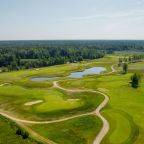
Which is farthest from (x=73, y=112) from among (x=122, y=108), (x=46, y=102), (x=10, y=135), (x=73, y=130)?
(x=10, y=135)

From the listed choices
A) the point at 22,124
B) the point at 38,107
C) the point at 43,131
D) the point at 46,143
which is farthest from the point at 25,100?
the point at 46,143

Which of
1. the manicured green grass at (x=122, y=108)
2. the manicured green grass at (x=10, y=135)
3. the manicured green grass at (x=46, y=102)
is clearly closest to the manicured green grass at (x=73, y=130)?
the manicured green grass at (x=122, y=108)

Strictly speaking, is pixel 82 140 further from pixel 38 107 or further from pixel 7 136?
pixel 38 107

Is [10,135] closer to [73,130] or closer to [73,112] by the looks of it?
[73,130]

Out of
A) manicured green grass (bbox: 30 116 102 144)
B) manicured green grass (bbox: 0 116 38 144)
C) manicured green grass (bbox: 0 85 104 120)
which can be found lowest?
manicured green grass (bbox: 30 116 102 144)

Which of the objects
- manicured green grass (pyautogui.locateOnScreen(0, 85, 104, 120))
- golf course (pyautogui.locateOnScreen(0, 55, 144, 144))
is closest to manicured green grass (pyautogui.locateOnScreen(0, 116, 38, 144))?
golf course (pyautogui.locateOnScreen(0, 55, 144, 144))

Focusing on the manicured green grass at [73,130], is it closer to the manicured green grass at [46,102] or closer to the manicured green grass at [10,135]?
the manicured green grass at [10,135]

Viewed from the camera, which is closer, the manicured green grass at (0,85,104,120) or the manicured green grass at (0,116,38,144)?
the manicured green grass at (0,116,38,144)

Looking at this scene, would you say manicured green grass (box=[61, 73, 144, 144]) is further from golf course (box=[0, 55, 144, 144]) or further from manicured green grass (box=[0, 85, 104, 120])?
manicured green grass (box=[0, 85, 104, 120])

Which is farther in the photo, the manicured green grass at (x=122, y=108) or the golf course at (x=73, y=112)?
the golf course at (x=73, y=112)
